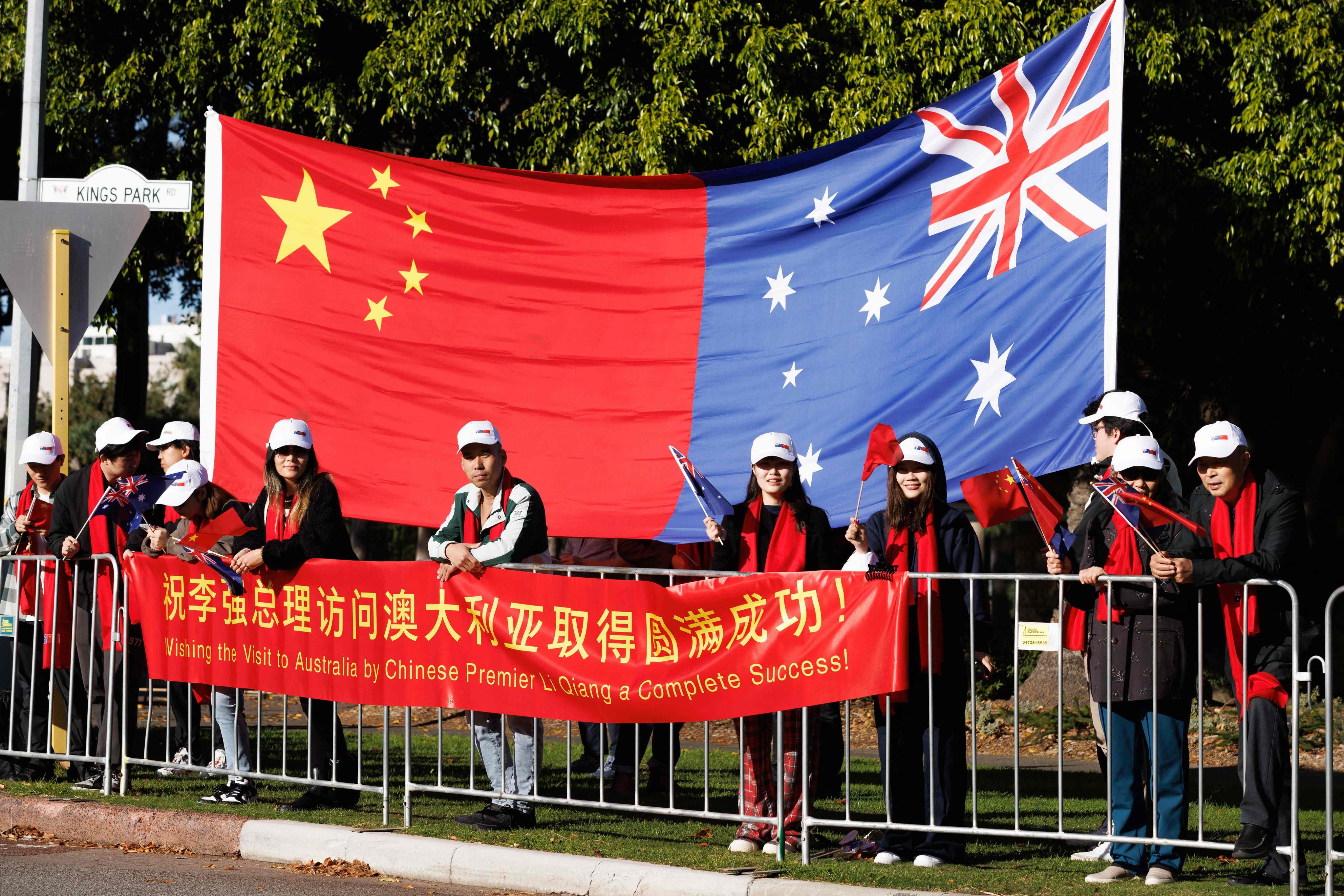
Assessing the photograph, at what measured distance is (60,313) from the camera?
866 cm

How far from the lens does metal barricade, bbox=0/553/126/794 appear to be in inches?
330

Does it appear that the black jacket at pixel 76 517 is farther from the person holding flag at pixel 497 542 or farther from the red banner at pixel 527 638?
the person holding flag at pixel 497 542

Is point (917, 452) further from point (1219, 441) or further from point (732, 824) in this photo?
point (732, 824)

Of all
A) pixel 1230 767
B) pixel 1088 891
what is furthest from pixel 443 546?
pixel 1230 767

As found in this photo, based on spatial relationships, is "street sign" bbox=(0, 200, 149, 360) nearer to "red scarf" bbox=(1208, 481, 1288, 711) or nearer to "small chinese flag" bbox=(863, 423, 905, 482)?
"small chinese flag" bbox=(863, 423, 905, 482)

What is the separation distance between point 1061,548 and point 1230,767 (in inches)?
208

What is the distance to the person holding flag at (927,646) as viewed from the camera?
6695mm

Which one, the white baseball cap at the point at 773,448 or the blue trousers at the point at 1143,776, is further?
the white baseball cap at the point at 773,448

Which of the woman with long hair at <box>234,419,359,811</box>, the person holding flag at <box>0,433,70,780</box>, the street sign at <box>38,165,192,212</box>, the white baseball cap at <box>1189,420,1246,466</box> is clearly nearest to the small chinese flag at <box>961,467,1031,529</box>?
the white baseball cap at <box>1189,420,1246,466</box>

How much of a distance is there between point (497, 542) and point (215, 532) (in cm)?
153

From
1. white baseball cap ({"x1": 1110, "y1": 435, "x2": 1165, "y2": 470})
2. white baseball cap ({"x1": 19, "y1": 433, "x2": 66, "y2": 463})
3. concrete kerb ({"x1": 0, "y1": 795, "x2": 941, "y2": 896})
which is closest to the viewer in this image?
concrete kerb ({"x1": 0, "y1": 795, "x2": 941, "y2": 896})

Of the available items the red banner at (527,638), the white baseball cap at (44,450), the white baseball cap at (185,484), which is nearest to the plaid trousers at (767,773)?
the red banner at (527,638)

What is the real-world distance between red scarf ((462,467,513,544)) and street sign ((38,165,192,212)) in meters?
2.62

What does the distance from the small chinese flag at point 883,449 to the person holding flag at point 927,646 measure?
66mm
